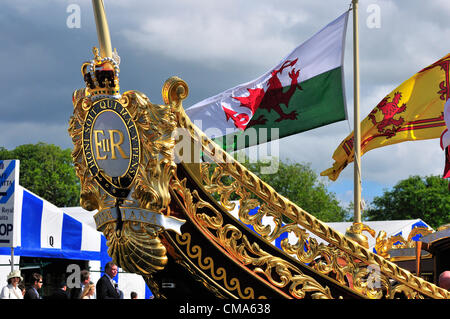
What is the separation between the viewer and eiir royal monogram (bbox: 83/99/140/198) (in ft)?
14.8

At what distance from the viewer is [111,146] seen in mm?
4590

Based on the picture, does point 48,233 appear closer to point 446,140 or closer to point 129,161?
point 129,161

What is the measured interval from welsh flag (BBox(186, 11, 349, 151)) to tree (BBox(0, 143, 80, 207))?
100 ft

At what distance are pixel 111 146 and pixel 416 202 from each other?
32.5 meters

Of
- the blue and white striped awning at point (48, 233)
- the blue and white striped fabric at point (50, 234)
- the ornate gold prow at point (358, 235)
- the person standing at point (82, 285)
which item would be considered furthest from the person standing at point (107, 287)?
the blue and white striped awning at point (48, 233)

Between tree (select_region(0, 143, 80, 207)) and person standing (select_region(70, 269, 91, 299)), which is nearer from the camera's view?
person standing (select_region(70, 269, 91, 299))

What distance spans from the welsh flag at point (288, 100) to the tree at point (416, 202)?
1043 inches

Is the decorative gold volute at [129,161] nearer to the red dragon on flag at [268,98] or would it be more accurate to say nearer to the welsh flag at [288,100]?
the welsh flag at [288,100]

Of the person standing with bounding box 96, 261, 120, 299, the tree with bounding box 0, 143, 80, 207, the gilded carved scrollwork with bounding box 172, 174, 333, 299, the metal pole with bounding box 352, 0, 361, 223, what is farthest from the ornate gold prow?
the tree with bounding box 0, 143, 80, 207

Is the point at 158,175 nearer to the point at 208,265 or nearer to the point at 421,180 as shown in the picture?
the point at 208,265

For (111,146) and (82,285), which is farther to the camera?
(82,285)

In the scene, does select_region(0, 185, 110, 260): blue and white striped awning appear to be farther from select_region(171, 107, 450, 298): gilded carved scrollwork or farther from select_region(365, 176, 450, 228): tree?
select_region(365, 176, 450, 228): tree

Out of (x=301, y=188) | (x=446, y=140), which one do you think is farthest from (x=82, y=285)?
(x=301, y=188)

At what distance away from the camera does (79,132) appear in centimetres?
477
